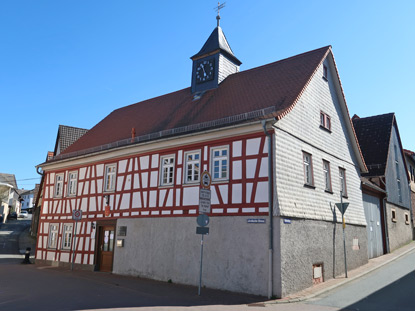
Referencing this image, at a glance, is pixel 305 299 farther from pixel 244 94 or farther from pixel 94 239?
pixel 94 239

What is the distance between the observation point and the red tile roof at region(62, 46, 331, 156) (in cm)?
1391

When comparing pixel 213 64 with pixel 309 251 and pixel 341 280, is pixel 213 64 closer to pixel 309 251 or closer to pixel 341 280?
pixel 309 251

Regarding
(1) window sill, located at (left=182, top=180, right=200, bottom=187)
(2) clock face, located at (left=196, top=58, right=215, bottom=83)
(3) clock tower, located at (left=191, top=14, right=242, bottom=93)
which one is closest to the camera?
(1) window sill, located at (left=182, top=180, right=200, bottom=187)

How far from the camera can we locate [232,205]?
1225 centimetres

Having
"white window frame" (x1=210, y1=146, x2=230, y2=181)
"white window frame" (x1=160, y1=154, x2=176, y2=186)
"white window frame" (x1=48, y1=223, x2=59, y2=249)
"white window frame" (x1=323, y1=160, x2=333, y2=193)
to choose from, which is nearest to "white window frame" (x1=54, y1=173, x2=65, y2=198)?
"white window frame" (x1=48, y1=223, x2=59, y2=249)

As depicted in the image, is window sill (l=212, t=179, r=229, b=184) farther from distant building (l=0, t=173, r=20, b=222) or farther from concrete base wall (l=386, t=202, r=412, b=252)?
distant building (l=0, t=173, r=20, b=222)

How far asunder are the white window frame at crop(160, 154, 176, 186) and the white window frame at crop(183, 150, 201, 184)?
0.70m

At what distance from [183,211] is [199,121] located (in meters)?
3.80

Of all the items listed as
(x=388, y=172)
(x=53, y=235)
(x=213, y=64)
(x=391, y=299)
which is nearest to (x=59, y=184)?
(x=53, y=235)

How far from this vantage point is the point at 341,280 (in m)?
13.2

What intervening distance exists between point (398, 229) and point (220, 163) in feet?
51.5

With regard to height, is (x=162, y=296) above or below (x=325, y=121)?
below

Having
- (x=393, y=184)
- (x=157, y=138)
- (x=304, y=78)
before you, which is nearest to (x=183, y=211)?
(x=157, y=138)

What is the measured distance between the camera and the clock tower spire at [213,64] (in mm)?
18703
